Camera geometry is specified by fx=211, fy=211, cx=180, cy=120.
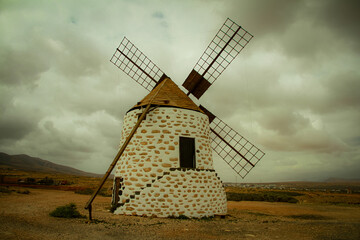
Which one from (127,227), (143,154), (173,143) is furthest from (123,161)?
(127,227)

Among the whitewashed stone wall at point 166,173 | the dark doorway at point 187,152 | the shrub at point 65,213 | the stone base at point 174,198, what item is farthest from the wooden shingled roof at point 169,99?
the shrub at point 65,213

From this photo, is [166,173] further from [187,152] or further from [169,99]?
[169,99]

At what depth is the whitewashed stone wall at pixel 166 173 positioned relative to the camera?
30.5ft

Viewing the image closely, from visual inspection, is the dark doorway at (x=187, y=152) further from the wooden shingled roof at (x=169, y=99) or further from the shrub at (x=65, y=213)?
the shrub at (x=65, y=213)

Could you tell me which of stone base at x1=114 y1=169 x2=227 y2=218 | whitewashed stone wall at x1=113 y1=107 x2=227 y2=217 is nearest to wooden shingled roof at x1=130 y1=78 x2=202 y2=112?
whitewashed stone wall at x1=113 y1=107 x2=227 y2=217

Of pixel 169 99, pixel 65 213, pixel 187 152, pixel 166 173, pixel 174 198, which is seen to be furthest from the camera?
pixel 169 99

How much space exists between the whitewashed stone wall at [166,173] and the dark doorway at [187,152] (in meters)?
0.23

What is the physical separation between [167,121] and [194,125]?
154 centimetres

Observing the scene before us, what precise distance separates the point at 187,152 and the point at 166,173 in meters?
1.72

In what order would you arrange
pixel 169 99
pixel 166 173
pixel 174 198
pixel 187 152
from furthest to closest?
1. pixel 169 99
2. pixel 187 152
3. pixel 166 173
4. pixel 174 198

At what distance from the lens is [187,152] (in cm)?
1077

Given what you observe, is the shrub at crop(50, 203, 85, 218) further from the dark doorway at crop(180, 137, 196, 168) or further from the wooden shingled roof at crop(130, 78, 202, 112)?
the wooden shingled roof at crop(130, 78, 202, 112)

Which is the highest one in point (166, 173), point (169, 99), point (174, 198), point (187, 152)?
point (169, 99)

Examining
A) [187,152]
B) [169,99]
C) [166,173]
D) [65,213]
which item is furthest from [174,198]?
[169,99]
